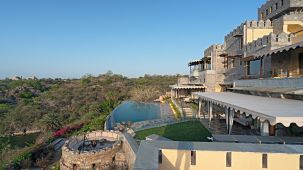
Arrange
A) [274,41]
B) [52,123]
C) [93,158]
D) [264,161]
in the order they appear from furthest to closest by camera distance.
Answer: [52,123]
[274,41]
[93,158]
[264,161]

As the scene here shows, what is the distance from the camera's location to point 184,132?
13.8 metres

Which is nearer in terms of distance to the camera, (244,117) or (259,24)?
(244,117)

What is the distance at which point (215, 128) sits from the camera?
46.2 feet

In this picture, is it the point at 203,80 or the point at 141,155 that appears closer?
the point at 141,155

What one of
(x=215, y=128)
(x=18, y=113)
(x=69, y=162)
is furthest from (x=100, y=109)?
(x=215, y=128)

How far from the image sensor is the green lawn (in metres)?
12.5

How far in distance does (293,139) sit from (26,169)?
602 inches

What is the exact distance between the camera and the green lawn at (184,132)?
1251 cm

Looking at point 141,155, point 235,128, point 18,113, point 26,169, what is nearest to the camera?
point 141,155

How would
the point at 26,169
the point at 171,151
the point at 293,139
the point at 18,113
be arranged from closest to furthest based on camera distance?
1. the point at 171,151
2. the point at 293,139
3. the point at 26,169
4. the point at 18,113

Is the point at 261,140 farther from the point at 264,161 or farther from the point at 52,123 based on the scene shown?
the point at 52,123

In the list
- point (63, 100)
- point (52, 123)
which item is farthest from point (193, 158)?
point (63, 100)

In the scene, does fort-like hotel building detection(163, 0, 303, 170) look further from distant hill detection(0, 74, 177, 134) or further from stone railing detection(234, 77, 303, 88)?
distant hill detection(0, 74, 177, 134)

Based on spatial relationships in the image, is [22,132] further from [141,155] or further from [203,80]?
[141,155]
